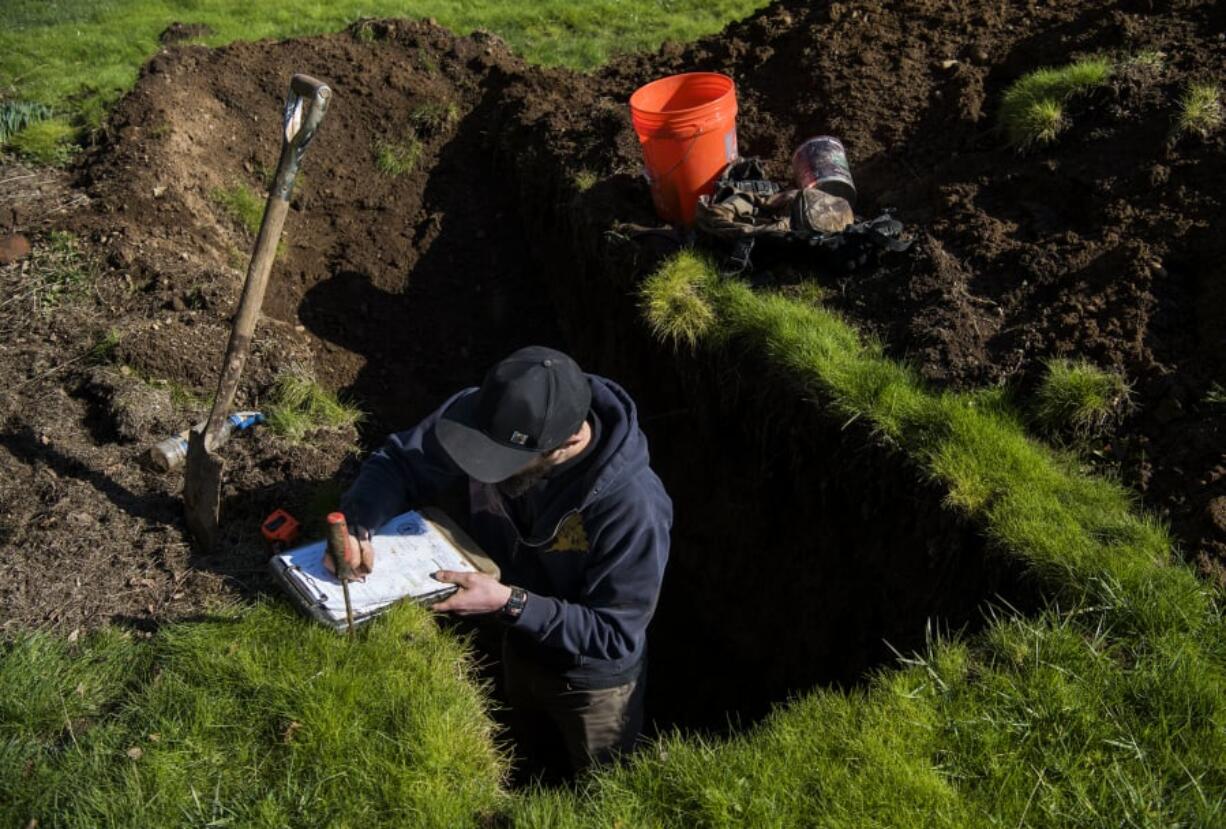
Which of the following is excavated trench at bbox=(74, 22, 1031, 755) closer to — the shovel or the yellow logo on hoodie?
the shovel

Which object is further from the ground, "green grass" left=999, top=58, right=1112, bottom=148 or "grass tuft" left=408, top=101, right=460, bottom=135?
"green grass" left=999, top=58, right=1112, bottom=148

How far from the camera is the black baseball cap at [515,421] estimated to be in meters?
3.38

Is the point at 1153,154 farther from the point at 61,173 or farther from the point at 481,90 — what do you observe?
the point at 61,173

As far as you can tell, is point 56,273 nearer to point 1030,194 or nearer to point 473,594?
point 473,594

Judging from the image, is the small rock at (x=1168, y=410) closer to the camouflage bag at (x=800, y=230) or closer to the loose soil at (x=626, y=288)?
the loose soil at (x=626, y=288)

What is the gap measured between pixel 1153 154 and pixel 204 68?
7315 mm

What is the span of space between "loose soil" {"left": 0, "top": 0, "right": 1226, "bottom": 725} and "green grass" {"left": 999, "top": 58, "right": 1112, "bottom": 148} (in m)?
0.09

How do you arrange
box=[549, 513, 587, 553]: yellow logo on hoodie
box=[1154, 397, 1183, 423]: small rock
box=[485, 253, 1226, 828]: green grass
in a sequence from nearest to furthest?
box=[485, 253, 1226, 828]: green grass
box=[549, 513, 587, 553]: yellow logo on hoodie
box=[1154, 397, 1183, 423]: small rock

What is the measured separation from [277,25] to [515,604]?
30.4 ft

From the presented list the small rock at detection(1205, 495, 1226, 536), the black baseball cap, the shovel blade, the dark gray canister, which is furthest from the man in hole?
the dark gray canister

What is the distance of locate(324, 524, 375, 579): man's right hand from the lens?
3658 millimetres

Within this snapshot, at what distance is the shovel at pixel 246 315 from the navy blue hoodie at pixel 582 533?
879mm

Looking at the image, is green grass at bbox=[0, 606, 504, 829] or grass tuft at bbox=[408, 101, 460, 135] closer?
green grass at bbox=[0, 606, 504, 829]

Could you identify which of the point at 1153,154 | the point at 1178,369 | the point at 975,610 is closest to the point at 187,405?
the point at 975,610
